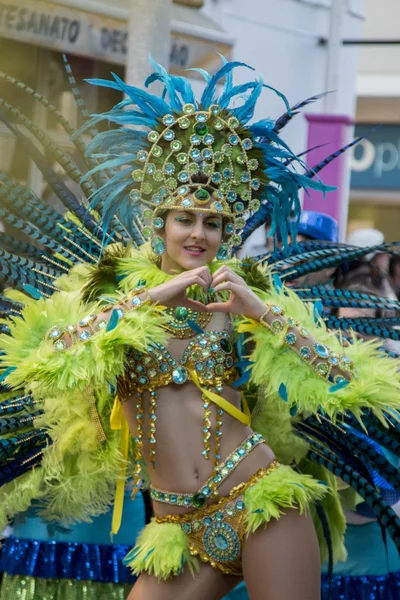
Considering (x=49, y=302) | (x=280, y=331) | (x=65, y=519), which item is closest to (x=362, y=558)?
(x=65, y=519)

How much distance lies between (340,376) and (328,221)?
2.09m

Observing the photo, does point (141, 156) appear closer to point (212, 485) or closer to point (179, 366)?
point (179, 366)

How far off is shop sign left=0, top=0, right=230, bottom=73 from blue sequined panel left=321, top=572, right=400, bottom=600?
4.16 metres

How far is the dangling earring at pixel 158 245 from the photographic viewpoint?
3.03 m

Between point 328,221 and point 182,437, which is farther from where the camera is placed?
point 328,221

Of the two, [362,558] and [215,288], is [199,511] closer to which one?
[215,288]

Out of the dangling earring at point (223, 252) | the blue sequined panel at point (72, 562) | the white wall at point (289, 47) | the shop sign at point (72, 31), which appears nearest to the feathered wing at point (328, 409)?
the dangling earring at point (223, 252)

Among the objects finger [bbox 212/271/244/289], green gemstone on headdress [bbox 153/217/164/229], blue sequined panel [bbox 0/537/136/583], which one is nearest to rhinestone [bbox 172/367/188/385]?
finger [bbox 212/271/244/289]

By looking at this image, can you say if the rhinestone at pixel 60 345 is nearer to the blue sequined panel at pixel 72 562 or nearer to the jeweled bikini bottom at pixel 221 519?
the jeweled bikini bottom at pixel 221 519

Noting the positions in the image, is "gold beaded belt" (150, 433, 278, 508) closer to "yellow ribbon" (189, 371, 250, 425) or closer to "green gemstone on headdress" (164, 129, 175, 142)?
"yellow ribbon" (189, 371, 250, 425)

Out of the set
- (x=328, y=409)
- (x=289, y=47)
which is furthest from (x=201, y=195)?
(x=289, y=47)

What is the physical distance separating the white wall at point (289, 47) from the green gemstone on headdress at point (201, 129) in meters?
6.58

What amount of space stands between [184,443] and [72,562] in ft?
3.67

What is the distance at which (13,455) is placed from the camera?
10.6ft
